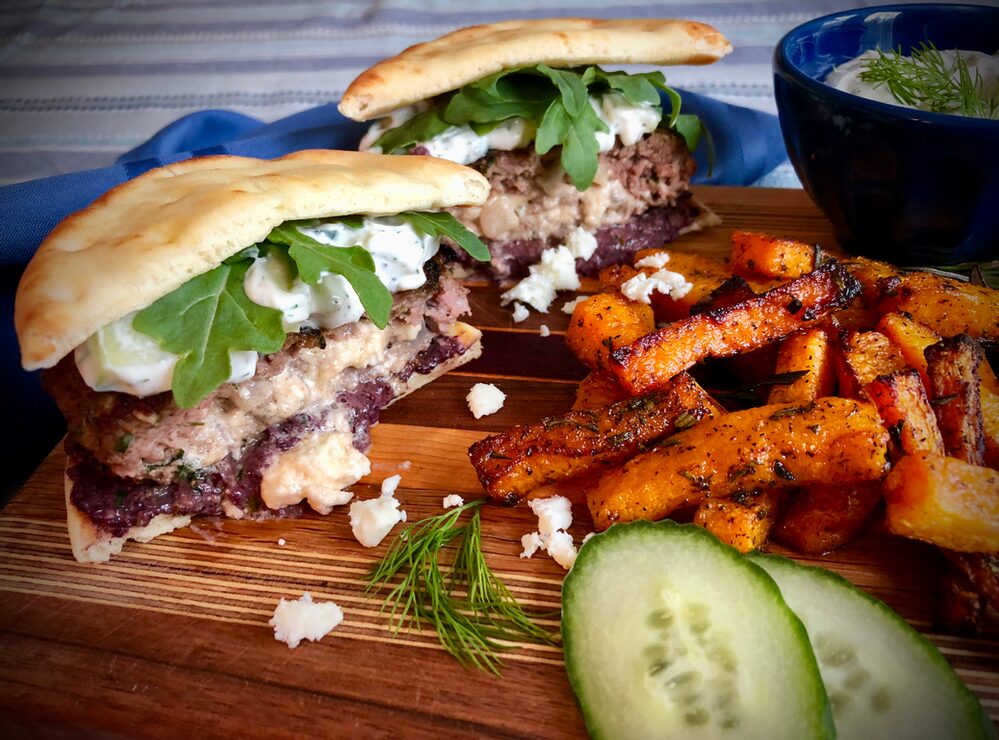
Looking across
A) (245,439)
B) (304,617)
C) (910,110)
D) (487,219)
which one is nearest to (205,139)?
(487,219)

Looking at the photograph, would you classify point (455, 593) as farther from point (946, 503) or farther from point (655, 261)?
point (655, 261)

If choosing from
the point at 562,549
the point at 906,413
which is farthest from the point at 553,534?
the point at 906,413

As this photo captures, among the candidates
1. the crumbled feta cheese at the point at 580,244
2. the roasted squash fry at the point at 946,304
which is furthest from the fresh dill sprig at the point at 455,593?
the crumbled feta cheese at the point at 580,244

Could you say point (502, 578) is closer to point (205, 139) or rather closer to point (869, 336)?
point (869, 336)

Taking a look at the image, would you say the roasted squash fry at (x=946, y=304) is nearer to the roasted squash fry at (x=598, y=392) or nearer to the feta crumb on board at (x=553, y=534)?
the roasted squash fry at (x=598, y=392)

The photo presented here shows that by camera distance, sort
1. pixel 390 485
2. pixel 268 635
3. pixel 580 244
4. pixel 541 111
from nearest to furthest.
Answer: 1. pixel 268 635
2. pixel 390 485
3. pixel 541 111
4. pixel 580 244

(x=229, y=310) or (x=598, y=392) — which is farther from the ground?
(x=229, y=310)

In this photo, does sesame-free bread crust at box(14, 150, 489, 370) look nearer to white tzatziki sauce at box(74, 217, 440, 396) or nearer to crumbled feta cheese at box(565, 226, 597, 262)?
white tzatziki sauce at box(74, 217, 440, 396)

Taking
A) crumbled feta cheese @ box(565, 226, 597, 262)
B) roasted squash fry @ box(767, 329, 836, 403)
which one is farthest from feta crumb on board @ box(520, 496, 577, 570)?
crumbled feta cheese @ box(565, 226, 597, 262)
